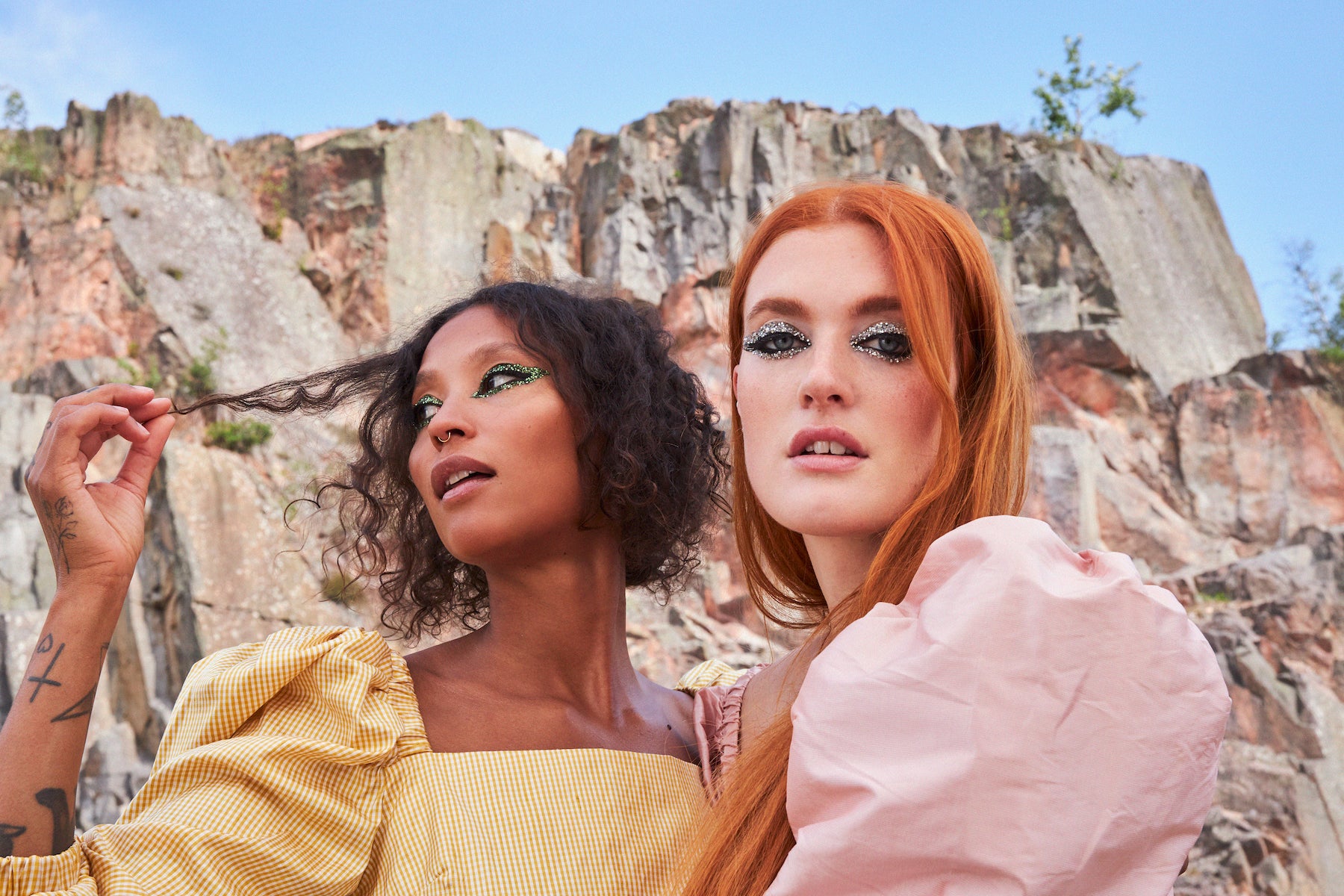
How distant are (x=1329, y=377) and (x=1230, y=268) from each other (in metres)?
6.33

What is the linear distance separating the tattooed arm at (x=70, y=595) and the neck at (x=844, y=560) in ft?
3.65

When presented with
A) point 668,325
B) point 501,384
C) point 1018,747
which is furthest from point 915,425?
point 668,325

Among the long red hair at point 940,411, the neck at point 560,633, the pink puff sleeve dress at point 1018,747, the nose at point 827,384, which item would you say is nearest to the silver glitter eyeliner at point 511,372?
the neck at point 560,633

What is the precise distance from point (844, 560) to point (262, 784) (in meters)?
1.01

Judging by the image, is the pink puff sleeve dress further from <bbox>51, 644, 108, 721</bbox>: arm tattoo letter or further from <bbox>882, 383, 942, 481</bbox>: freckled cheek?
<bbox>51, 644, 108, 721</bbox>: arm tattoo letter

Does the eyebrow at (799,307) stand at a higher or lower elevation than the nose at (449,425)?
higher

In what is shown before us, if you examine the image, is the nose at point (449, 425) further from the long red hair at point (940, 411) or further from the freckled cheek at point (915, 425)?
the freckled cheek at point (915, 425)

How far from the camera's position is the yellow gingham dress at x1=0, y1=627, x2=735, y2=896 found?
1.61 metres

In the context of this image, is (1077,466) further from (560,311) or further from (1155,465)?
(560,311)

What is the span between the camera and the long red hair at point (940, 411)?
158cm

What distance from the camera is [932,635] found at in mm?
1336

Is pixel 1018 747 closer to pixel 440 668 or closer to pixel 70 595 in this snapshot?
pixel 440 668

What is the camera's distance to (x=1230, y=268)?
22.2m

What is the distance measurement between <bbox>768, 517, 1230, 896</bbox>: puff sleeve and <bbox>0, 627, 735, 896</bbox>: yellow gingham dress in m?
0.63
